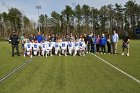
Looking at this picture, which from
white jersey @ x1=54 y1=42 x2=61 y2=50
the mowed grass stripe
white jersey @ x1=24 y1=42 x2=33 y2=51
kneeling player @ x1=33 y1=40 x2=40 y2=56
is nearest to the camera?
the mowed grass stripe

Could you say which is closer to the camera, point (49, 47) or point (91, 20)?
point (49, 47)

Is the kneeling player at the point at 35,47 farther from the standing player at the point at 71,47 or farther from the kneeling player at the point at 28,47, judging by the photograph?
the standing player at the point at 71,47

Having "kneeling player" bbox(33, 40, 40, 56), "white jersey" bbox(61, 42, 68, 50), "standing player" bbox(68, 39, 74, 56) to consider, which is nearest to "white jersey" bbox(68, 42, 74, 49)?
"standing player" bbox(68, 39, 74, 56)

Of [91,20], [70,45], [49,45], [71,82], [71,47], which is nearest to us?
[71,82]

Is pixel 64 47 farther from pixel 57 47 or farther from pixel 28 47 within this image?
pixel 28 47

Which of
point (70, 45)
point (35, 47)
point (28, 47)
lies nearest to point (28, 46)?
point (28, 47)

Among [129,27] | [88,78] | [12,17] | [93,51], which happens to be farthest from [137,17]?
[88,78]

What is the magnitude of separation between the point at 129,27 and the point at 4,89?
130 m

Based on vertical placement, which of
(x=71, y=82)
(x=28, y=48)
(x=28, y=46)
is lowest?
(x=71, y=82)

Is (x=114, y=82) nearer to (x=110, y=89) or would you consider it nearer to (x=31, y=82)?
(x=110, y=89)

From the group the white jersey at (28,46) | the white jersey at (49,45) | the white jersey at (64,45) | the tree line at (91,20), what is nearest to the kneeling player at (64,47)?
the white jersey at (64,45)

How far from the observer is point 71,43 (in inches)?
1153

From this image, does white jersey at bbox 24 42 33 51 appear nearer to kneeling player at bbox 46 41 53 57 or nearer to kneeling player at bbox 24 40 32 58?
kneeling player at bbox 24 40 32 58

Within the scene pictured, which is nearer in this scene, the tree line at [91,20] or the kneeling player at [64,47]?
the kneeling player at [64,47]
